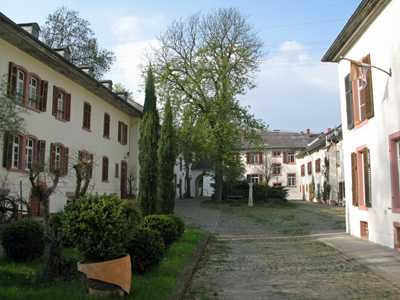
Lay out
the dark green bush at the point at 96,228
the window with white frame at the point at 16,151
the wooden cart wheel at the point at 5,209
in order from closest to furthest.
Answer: the dark green bush at the point at 96,228, the wooden cart wheel at the point at 5,209, the window with white frame at the point at 16,151

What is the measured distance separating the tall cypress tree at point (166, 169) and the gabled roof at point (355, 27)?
6.31m

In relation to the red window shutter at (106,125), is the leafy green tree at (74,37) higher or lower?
higher

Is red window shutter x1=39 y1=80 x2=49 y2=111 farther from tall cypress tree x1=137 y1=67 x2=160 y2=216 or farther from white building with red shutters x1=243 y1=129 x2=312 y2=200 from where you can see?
white building with red shutters x1=243 y1=129 x2=312 y2=200

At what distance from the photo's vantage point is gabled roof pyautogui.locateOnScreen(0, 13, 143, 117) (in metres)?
12.8

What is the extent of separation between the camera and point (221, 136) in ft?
88.9

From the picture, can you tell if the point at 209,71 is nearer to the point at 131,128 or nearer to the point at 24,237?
the point at 131,128

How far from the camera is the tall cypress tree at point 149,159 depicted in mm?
12562

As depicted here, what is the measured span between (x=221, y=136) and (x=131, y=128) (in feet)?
23.0

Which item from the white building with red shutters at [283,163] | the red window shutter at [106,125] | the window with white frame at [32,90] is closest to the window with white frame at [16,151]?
the window with white frame at [32,90]

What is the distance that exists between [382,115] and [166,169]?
7.07 m

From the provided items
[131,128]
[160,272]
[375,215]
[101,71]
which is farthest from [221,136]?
[160,272]

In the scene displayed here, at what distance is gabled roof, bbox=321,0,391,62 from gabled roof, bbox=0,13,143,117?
10.8 m

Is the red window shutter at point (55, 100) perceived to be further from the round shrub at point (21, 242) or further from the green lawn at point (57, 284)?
the round shrub at point (21, 242)

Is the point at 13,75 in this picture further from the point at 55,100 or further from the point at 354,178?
the point at 354,178
